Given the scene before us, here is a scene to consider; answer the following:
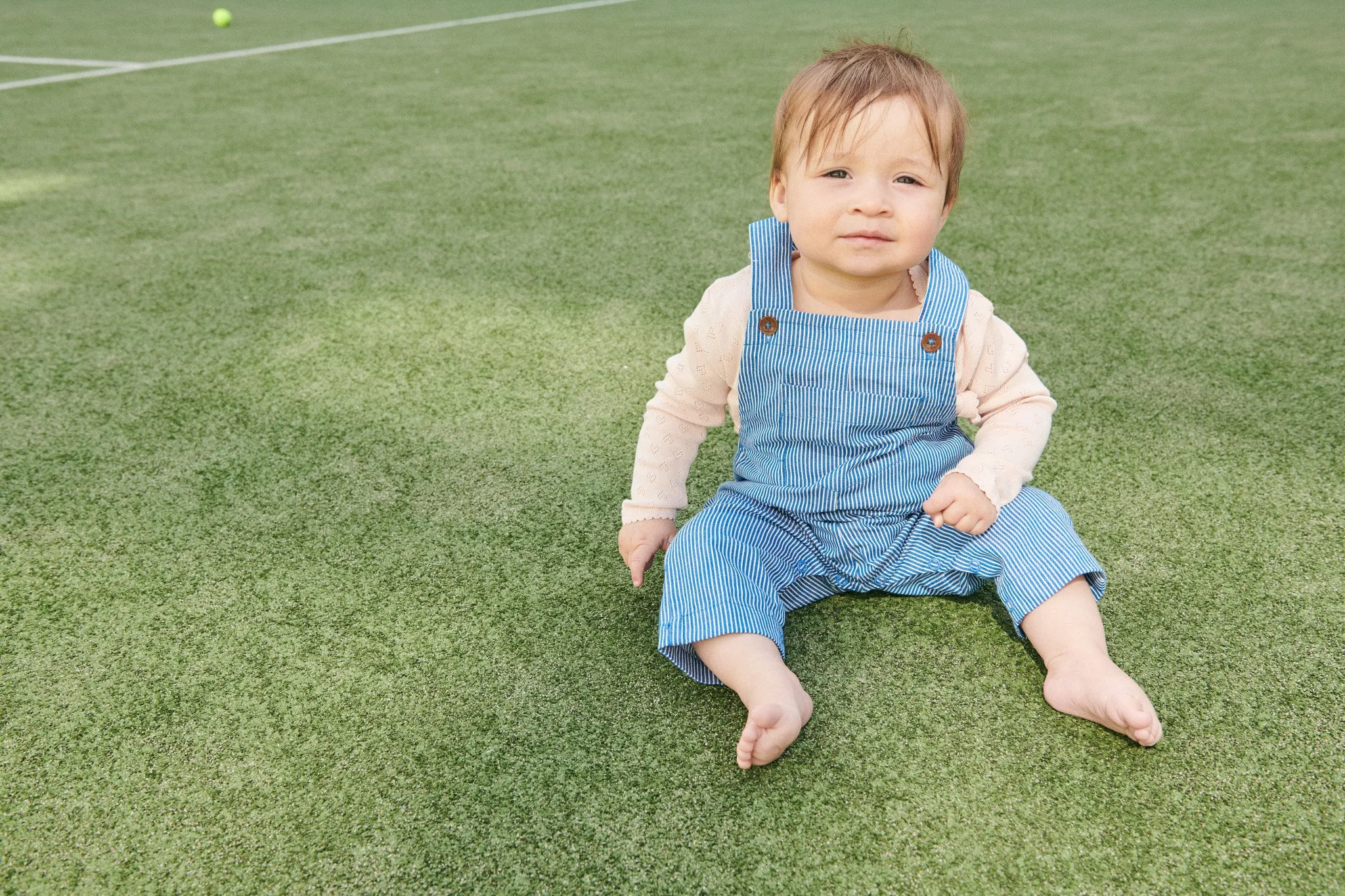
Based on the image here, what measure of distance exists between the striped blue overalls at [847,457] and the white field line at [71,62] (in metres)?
4.27

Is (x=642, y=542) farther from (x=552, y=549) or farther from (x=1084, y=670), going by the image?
(x=1084, y=670)

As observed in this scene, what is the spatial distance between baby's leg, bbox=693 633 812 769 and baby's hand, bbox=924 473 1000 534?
216 mm

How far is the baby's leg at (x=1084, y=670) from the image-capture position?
3.14 feet

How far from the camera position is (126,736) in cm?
101

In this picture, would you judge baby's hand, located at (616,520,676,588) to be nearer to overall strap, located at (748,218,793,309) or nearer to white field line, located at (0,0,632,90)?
overall strap, located at (748,218,793,309)

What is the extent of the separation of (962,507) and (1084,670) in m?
0.19

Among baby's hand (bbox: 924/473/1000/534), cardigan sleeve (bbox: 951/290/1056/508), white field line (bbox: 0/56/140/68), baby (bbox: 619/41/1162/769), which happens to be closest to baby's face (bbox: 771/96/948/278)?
baby (bbox: 619/41/1162/769)

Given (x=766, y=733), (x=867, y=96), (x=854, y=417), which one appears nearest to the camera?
(x=766, y=733)

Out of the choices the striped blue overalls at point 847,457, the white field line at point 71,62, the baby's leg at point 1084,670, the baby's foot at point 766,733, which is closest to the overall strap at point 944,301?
the striped blue overalls at point 847,457

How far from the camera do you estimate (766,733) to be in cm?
93

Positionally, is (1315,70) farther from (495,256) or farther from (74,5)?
(74,5)

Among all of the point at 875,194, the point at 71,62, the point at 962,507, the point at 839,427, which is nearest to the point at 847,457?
the point at 839,427

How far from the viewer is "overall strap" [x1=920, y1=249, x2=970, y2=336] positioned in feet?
3.86

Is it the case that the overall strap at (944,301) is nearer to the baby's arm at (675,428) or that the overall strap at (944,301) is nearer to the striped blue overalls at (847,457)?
the striped blue overalls at (847,457)
